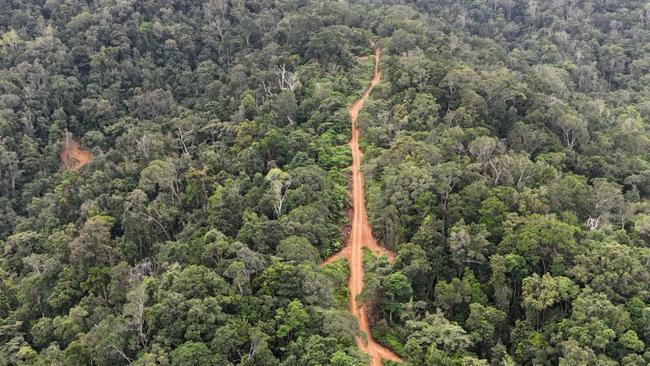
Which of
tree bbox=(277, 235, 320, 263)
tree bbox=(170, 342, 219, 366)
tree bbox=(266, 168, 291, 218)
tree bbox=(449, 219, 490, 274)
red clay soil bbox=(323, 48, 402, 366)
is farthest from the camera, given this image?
tree bbox=(266, 168, 291, 218)

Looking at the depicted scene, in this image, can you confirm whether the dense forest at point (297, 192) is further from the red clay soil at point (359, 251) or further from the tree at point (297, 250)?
the red clay soil at point (359, 251)

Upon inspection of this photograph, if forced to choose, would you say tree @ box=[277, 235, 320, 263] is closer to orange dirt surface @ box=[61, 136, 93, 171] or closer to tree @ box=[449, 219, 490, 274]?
tree @ box=[449, 219, 490, 274]

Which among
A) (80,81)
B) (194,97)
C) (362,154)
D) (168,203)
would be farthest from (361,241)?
(80,81)

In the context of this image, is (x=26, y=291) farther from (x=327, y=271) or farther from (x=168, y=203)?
(x=327, y=271)

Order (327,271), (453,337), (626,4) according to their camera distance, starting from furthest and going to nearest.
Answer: (626,4) → (327,271) → (453,337)

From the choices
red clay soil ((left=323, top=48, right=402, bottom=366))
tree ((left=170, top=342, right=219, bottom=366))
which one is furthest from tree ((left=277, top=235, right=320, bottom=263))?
tree ((left=170, top=342, right=219, bottom=366))
